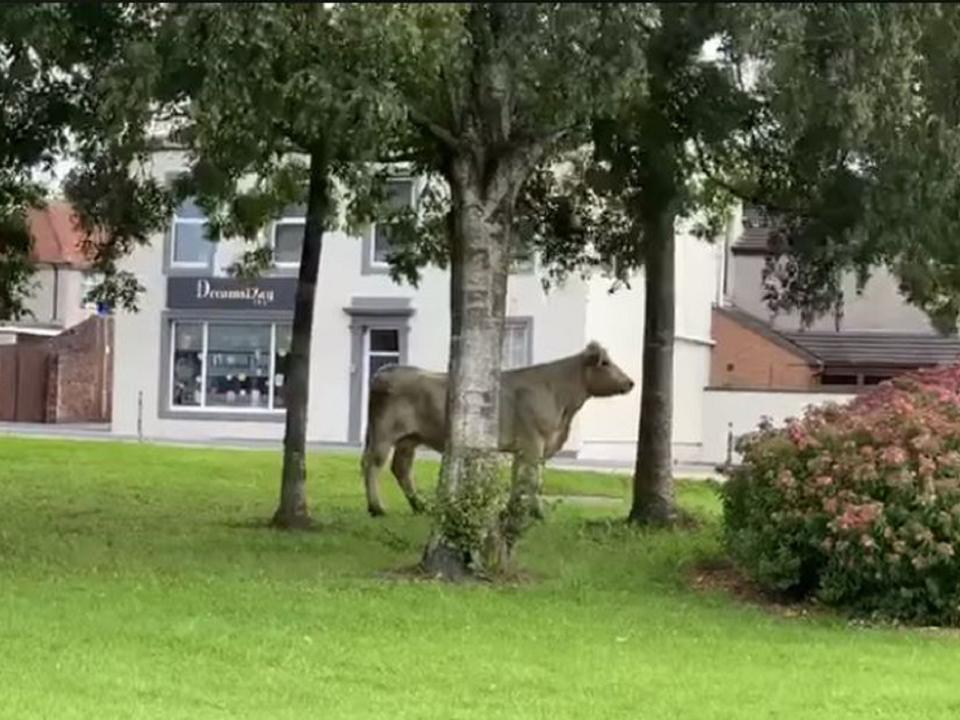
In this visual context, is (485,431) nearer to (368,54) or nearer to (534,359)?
(368,54)

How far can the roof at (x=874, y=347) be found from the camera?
47.1 metres

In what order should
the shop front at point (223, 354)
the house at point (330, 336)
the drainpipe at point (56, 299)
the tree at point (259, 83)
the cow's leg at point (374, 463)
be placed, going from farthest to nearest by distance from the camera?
the drainpipe at point (56, 299) < the shop front at point (223, 354) < the house at point (330, 336) < the cow's leg at point (374, 463) < the tree at point (259, 83)

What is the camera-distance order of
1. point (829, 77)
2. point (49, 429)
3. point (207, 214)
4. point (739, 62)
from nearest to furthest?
1. point (829, 77)
2. point (739, 62)
3. point (207, 214)
4. point (49, 429)

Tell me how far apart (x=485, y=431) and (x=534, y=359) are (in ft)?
83.0

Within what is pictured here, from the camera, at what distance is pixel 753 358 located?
152 ft

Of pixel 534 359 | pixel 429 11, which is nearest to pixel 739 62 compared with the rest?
pixel 429 11

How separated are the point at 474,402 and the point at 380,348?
2767 cm

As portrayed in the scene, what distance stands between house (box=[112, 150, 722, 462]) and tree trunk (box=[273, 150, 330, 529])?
19.2m

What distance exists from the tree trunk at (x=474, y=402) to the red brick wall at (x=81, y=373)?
4026cm

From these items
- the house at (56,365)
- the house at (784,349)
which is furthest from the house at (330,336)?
the house at (56,365)

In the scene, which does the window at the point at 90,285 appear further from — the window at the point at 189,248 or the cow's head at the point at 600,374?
the window at the point at 189,248

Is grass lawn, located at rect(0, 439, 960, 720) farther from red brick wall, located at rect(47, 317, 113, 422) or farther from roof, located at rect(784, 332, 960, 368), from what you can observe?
red brick wall, located at rect(47, 317, 113, 422)

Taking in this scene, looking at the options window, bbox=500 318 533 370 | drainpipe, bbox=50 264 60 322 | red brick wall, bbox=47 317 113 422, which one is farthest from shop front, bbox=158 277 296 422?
drainpipe, bbox=50 264 60 322

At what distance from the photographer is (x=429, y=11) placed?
36.2 ft
